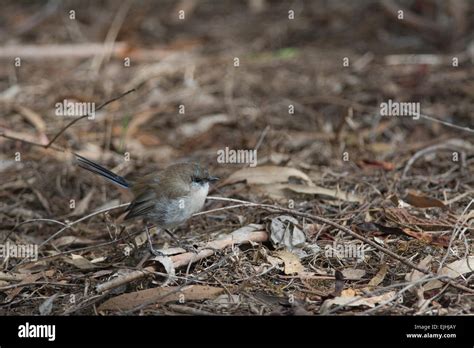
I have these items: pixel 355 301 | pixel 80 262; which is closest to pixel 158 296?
pixel 80 262

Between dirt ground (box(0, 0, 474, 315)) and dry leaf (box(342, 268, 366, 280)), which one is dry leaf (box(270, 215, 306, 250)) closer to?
dirt ground (box(0, 0, 474, 315))

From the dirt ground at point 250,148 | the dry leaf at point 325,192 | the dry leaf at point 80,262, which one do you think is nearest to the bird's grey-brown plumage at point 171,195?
the dirt ground at point 250,148

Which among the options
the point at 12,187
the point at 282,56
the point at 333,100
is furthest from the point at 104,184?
the point at 282,56

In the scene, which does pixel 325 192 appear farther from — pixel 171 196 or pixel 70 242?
pixel 70 242

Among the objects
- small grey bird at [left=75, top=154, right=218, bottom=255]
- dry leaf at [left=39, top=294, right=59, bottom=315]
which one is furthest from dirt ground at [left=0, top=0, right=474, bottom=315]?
small grey bird at [left=75, top=154, right=218, bottom=255]

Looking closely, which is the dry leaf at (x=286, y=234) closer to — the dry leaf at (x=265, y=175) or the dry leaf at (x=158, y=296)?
the dry leaf at (x=158, y=296)
